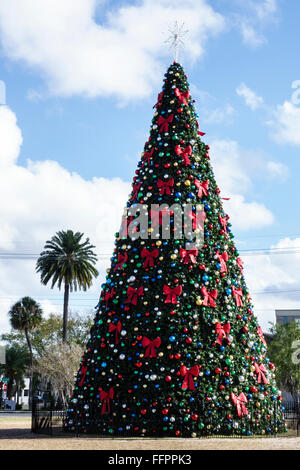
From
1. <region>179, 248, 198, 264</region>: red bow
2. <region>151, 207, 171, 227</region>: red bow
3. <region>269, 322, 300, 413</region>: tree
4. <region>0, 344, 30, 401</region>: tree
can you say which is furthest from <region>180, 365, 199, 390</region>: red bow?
<region>0, 344, 30, 401</region>: tree

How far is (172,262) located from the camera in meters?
12.2

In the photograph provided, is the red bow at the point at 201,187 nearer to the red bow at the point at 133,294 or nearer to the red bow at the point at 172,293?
the red bow at the point at 172,293

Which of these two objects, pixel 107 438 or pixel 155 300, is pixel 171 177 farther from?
pixel 107 438

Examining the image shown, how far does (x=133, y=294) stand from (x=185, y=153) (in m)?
4.45

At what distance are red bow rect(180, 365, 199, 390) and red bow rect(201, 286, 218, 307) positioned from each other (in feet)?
5.65

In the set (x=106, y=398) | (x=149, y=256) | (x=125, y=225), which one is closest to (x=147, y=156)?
(x=125, y=225)

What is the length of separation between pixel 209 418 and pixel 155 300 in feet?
10.4

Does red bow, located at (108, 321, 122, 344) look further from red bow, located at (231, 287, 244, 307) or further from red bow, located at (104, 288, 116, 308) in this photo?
red bow, located at (231, 287, 244, 307)

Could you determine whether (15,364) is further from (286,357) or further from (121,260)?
(121,260)

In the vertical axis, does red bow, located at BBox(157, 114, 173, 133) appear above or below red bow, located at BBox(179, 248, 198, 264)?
above

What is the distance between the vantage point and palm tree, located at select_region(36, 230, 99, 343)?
35781mm

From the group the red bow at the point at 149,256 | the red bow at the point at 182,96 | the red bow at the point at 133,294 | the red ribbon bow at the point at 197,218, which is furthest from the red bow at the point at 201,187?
the red bow at the point at 133,294

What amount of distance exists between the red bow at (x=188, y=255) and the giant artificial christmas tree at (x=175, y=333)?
1.1 inches

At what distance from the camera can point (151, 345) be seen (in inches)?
452
